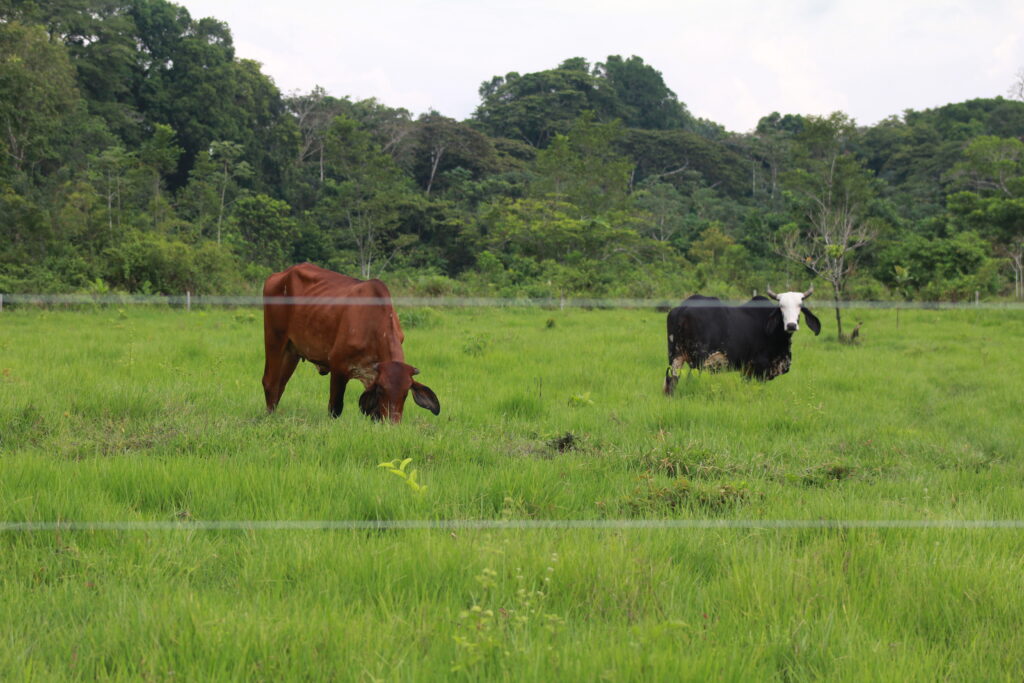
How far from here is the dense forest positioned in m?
22.8

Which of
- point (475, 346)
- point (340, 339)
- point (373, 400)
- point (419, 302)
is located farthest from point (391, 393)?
point (419, 302)

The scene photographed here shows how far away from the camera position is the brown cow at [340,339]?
5.00 m

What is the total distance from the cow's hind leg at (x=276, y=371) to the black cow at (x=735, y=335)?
4071mm

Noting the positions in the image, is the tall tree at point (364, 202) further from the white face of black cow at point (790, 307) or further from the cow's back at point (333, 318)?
the cow's back at point (333, 318)

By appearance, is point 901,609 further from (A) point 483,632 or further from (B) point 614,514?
(A) point 483,632

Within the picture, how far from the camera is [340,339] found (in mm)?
5379

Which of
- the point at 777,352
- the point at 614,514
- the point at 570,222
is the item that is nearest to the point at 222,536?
the point at 614,514

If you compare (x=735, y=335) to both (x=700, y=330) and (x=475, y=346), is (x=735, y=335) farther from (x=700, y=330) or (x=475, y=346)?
(x=475, y=346)

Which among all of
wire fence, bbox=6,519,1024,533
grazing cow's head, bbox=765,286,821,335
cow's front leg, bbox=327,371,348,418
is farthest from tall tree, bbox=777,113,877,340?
wire fence, bbox=6,519,1024,533

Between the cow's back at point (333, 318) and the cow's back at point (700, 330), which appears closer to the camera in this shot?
the cow's back at point (333, 318)

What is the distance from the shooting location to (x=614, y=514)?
3.45 metres

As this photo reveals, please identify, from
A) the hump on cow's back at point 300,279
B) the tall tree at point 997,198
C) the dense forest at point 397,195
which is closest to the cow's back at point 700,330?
the hump on cow's back at point 300,279

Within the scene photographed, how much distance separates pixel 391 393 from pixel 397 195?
3271cm

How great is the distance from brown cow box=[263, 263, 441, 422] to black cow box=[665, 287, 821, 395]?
3.77 metres
